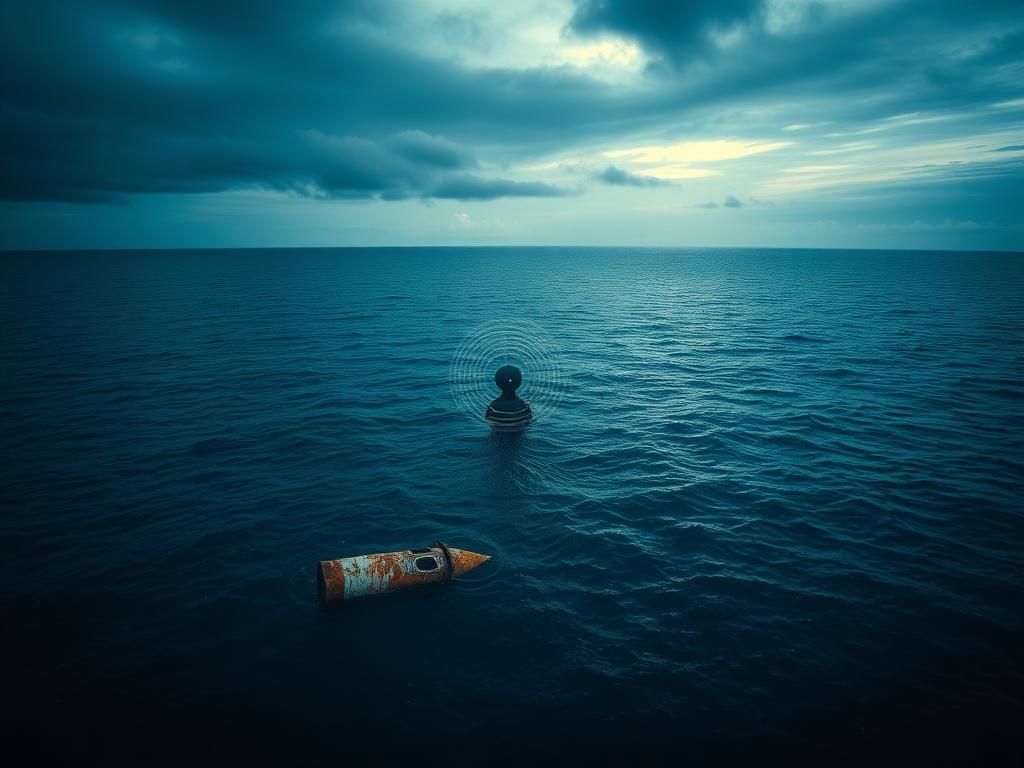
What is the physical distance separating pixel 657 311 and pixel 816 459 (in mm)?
60812

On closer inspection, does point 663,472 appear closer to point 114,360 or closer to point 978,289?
point 114,360

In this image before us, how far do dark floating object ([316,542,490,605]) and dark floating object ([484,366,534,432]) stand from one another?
11.2 m

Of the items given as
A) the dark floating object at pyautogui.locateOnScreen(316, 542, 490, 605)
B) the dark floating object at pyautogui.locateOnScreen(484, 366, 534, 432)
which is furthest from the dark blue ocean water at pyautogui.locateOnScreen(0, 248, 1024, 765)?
the dark floating object at pyautogui.locateOnScreen(484, 366, 534, 432)

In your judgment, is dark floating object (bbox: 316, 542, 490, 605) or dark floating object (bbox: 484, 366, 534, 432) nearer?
dark floating object (bbox: 316, 542, 490, 605)

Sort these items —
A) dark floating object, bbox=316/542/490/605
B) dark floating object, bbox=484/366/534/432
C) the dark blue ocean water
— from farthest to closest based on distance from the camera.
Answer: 1. dark floating object, bbox=484/366/534/432
2. dark floating object, bbox=316/542/490/605
3. the dark blue ocean water

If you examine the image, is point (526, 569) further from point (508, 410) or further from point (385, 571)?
point (508, 410)

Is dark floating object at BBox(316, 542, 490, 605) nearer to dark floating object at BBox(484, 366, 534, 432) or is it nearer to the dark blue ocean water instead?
the dark blue ocean water

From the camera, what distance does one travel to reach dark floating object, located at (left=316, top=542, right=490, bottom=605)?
44.1ft

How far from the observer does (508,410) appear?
85.2ft

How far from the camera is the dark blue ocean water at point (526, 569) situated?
10.4 meters

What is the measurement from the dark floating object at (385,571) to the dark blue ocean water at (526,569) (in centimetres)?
54

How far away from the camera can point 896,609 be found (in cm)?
1357

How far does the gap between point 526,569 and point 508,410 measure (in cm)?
1153

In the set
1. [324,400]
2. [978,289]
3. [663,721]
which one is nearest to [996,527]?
[663,721]
